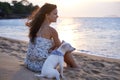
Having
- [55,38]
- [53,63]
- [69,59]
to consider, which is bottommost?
[69,59]

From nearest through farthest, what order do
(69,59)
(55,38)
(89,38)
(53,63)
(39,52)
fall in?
(53,63) → (39,52) → (55,38) → (69,59) → (89,38)

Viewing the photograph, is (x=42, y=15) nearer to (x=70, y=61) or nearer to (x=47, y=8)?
(x=47, y=8)

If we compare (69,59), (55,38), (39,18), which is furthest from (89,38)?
(39,18)

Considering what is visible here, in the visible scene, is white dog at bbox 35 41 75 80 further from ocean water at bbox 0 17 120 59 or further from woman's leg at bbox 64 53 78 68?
ocean water at bbox 0 17 120 59

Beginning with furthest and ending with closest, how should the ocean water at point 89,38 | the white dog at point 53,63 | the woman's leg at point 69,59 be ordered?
the ocean water at point 89,38 < the woman's leg at point 69,59 < the white dog at point 53,63

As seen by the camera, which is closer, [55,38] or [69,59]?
[55,38]

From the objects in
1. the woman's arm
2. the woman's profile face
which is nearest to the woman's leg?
the woman's arm

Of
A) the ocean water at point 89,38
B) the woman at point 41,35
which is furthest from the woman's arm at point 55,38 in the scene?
the ocean water at point 89,38

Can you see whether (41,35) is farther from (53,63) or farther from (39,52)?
(53,63)

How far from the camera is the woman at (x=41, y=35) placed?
209 inches

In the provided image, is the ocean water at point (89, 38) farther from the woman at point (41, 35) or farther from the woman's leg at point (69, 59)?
the woman's leg at point (69, 59)

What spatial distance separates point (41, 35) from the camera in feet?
17.4

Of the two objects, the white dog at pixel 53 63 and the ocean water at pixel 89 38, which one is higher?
the white dog at pixel 53 63

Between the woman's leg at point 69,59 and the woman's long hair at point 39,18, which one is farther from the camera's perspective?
the woman's leg at point 69,59
